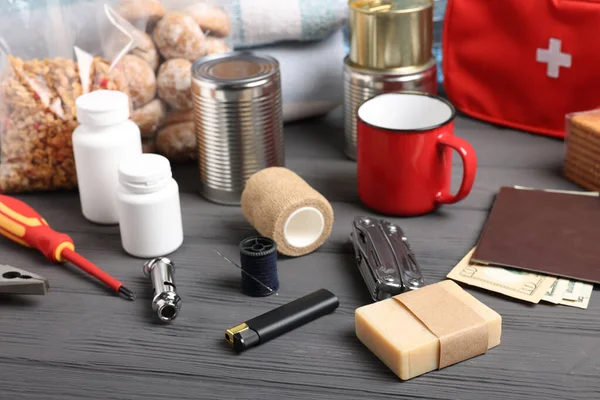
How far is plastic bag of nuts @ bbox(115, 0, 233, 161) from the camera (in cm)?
99

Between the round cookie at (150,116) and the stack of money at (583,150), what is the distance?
50cm

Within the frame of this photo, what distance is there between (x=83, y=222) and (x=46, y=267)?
10 cm

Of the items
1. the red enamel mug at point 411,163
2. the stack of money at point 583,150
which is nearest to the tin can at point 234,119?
the red enamel mug at point 411,163

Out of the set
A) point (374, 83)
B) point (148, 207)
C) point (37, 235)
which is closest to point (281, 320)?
point (148, 207)

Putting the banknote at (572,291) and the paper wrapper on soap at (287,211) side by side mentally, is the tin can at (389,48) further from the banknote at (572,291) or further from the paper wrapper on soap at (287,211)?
the banknote at (572,291)

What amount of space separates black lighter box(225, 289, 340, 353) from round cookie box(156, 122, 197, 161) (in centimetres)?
36

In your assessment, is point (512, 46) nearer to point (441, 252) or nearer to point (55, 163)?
point (441, 252)

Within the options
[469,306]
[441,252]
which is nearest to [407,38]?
[441,252]

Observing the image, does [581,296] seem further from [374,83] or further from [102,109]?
[102,109]

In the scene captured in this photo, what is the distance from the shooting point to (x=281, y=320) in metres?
0.74

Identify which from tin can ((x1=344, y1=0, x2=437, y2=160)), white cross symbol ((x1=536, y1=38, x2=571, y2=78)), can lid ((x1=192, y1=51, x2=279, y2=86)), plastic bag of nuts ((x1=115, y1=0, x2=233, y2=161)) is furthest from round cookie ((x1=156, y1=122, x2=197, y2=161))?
white cross symbol ((x1=536, y1=38, x2=571, y2=78))

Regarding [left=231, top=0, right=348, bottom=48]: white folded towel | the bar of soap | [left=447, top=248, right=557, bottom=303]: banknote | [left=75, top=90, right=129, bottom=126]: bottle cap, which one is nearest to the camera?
the bar of soap

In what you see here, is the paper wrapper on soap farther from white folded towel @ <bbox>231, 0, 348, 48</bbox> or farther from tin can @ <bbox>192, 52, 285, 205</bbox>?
white folded towel @ <bbox>231, 0, 348, 48</bbox>

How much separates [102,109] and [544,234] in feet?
1.61
